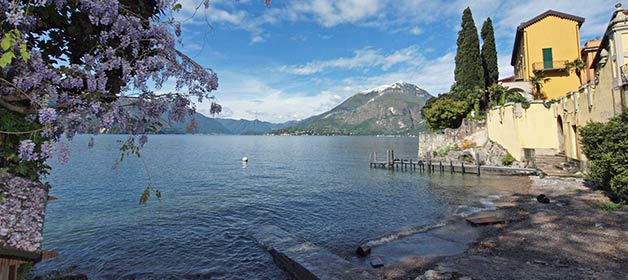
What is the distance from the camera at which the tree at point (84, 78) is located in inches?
128

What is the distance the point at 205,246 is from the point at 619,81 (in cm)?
2210

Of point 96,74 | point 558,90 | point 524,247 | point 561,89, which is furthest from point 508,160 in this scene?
point 96,74

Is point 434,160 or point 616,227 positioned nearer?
point 616,227

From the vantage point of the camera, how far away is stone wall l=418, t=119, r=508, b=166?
116ft

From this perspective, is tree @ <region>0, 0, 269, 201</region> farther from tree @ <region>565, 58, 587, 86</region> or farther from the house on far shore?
tree @ <region>565, 58, 587, 86</region>

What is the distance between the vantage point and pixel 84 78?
12.2 ft

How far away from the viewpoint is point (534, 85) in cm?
3603

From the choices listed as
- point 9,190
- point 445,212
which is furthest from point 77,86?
point 445,212

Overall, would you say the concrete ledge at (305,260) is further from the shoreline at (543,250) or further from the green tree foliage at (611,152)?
the green tree foliage at (611,152)

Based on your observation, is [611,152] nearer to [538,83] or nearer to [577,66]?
[538,83]

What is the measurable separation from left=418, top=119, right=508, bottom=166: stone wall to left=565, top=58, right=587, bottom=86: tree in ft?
34.6

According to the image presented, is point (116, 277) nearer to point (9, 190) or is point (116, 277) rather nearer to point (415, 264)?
point (9, 190)

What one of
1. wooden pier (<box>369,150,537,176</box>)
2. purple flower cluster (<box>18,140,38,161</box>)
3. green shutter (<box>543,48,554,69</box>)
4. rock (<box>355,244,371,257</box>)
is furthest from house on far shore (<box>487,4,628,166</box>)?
purple flower cluster (<box>18,140,38,161</box>)

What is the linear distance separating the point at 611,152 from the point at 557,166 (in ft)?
48.0
